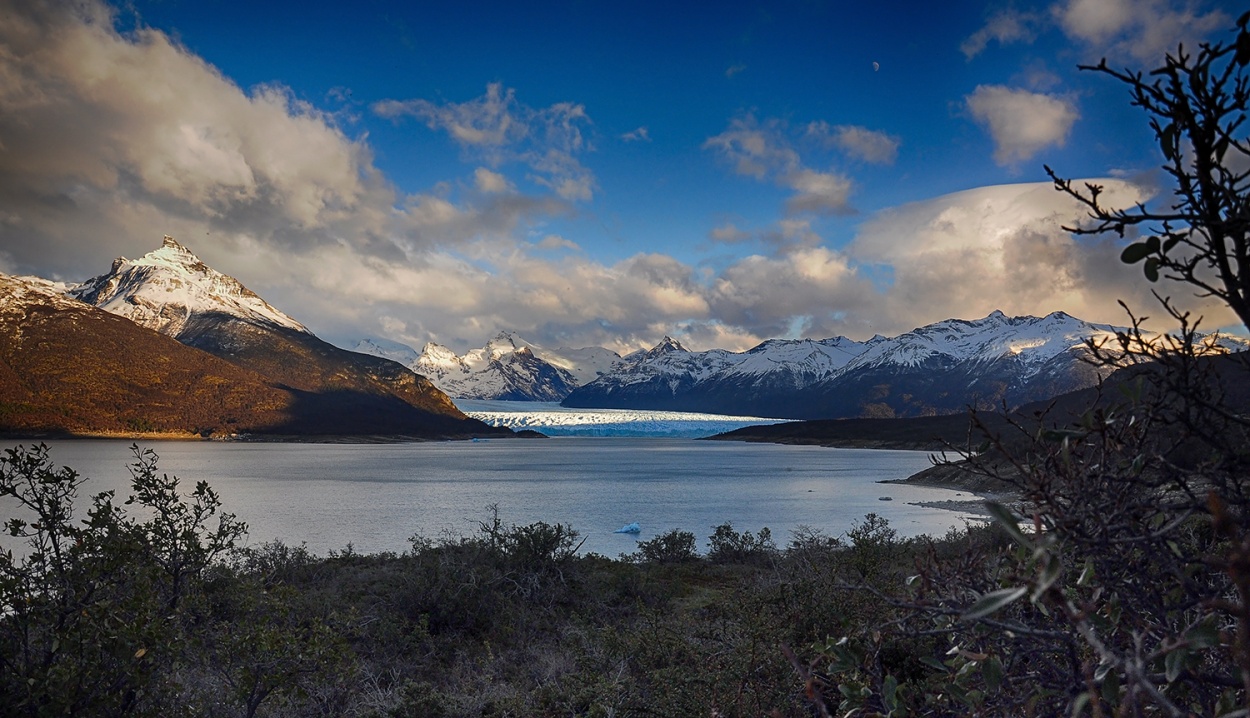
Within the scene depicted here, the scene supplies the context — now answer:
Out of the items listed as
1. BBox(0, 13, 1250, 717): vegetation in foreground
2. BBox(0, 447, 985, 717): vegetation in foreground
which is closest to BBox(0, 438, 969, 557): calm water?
BBox(0, 447, 985, 717): vegetation in foreground

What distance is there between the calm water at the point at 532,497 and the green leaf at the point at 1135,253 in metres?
22.9

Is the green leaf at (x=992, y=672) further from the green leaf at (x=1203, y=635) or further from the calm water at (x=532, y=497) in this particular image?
the calm water at (x=532, y=497)

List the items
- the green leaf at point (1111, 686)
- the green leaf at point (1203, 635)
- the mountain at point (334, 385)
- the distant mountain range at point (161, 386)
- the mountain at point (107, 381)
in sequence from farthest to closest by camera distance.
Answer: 1. the mountain at point (334, 385)
2. the distant mountain range at point (161, 386)
3. the mountain at point (107, 381)
4. the green leaf at point (1111, 686)
5. the green leaf at point (1203, 635)

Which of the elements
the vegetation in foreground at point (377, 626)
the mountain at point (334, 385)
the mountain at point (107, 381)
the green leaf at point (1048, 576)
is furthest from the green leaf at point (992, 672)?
the mountain at point (334, 385)

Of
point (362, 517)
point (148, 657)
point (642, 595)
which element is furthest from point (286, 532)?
point (148, 657)

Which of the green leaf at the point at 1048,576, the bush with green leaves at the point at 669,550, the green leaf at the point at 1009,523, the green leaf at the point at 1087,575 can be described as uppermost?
the green leaf at the point at 1009,523

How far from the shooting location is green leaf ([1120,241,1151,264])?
1956 millimetres

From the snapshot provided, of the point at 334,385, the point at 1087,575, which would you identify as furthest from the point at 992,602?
the point at 334,385

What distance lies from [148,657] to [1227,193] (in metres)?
5.24

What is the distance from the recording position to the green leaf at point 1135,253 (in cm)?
196

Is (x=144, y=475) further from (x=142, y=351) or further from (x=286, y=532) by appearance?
(x=142, y=351)

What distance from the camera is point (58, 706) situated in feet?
11.6

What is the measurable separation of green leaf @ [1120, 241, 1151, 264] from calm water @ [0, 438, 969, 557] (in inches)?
900

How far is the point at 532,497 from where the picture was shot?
1827 inches
